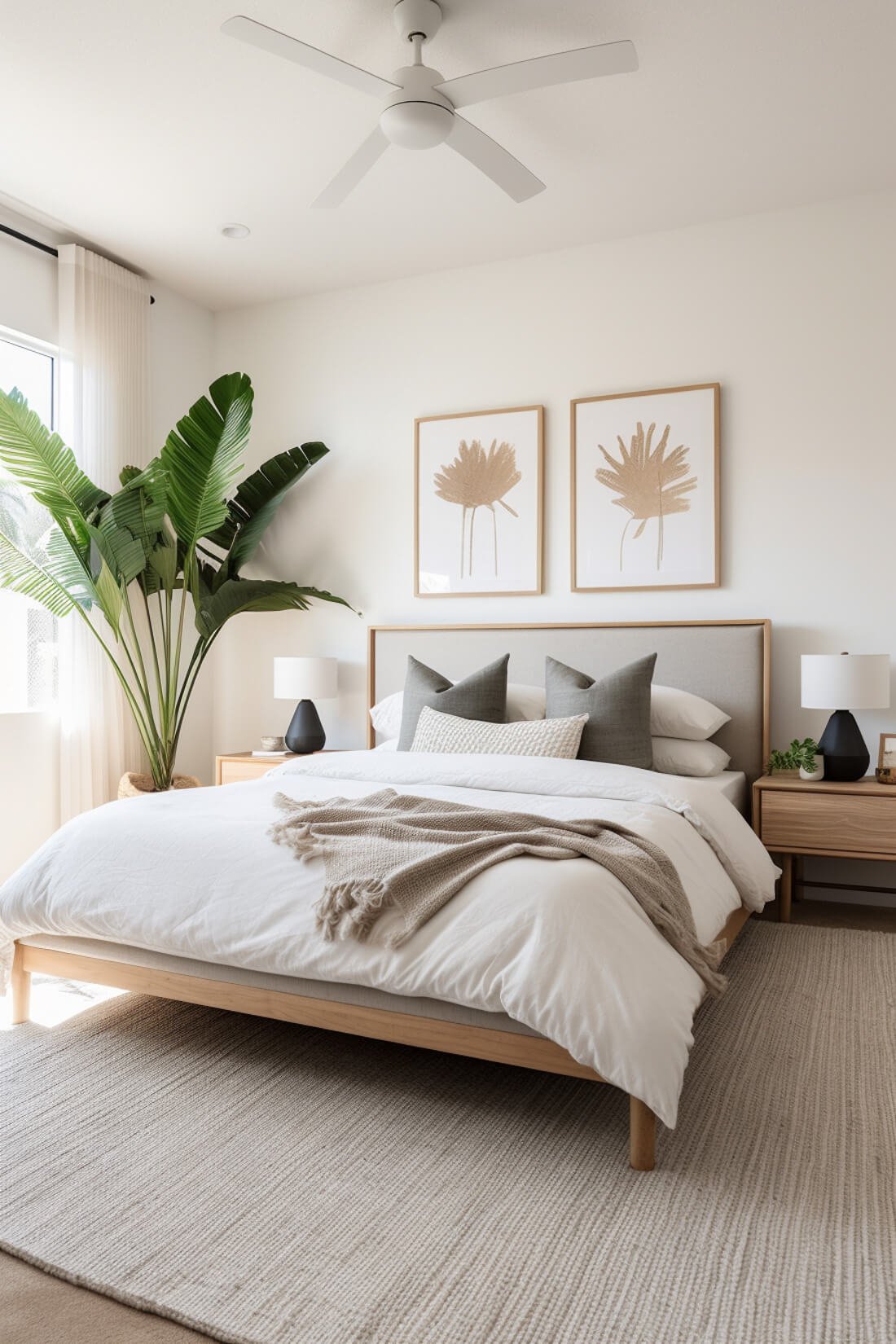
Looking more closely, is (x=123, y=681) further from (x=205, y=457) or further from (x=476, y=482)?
(x=476, y=482)

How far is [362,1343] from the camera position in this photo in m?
1.33

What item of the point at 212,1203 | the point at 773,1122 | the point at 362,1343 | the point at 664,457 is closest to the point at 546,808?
the point at 773,1122

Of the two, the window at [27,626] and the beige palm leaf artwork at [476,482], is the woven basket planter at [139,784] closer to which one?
the window at [27,626]

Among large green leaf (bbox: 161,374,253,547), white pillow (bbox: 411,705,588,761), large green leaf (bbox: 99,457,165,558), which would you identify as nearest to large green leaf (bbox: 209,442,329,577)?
large green leaf (bbox: 161,374,253,547)

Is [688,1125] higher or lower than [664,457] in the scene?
lower

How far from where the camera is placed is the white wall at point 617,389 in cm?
377

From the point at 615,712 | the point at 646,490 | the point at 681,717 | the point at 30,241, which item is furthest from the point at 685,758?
the point at 30,241

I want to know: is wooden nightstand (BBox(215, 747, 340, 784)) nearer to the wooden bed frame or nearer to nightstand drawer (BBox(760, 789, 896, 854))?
the wooden bed frame

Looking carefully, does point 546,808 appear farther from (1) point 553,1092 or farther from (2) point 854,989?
(2) point 854,989

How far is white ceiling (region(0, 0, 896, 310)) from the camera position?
2.71 metres

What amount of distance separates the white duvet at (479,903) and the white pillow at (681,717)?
546 millimetres

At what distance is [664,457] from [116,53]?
8.16 feet

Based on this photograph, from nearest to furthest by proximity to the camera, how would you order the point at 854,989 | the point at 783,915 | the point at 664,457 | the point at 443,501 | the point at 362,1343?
the point at 362,1343
the point at 854,989
the point at 783,915
the point at 664,457
the point at 443,501

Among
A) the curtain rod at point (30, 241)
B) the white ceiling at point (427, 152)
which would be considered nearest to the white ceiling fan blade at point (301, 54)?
the white ceiling at point (427, 152)
